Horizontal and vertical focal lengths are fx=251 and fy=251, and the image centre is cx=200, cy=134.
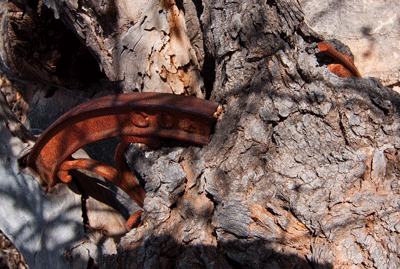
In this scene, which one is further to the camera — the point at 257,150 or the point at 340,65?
the point at 340,65

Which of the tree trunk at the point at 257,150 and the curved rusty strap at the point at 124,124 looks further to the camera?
the curved rusty strap at the point at 124,124

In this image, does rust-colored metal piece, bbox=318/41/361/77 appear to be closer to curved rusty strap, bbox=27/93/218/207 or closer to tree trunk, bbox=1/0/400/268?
tree trunk, bbox=1/0/400/268

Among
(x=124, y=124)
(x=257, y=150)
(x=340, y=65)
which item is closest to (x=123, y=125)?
(x=124, y=124)

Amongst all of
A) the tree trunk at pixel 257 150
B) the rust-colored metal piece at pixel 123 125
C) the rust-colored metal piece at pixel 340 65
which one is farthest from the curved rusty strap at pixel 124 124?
the rust-colored metal piece at pixel 340 65

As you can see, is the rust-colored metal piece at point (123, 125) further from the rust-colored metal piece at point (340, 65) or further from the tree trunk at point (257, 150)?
the rust-colored metal piece at point (340, 65)

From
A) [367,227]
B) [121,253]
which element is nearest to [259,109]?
[367,227]

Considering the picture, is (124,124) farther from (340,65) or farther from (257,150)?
(340,65)

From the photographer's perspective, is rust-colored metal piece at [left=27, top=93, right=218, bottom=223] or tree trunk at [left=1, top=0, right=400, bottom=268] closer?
tree trunk at [left=1, top=0, right=400, bottom=268]

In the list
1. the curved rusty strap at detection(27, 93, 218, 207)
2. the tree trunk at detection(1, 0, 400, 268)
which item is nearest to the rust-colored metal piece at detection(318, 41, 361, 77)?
the tree trunk at detection(1, 0, 400, 268)

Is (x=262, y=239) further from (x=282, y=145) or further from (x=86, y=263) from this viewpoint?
(x=86, y=263)
